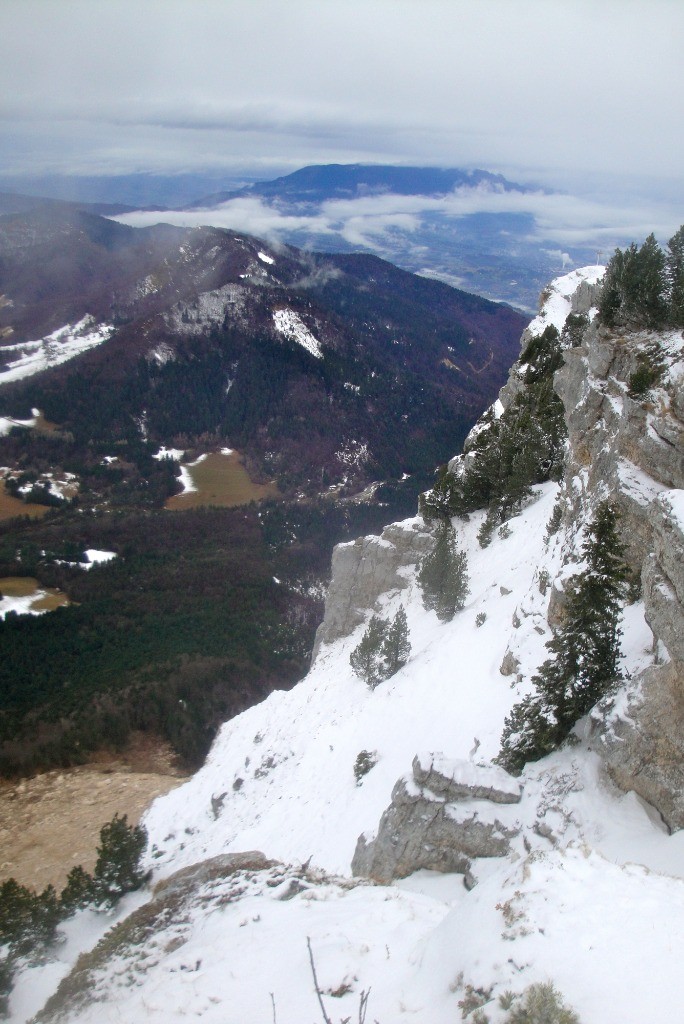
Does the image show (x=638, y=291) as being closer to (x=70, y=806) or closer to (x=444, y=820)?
(x=444, y=820)

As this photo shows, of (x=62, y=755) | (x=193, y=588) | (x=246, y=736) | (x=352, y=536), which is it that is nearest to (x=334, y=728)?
(x=246, y=736)

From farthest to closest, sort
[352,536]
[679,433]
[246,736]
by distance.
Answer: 1. [352,536]
2. [246,736]
3. [679,433]

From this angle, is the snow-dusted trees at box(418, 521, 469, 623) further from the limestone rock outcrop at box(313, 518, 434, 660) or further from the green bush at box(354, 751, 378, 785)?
the green bush at box(354, 751, 378, 785)

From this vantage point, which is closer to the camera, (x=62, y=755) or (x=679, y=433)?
(x=679, y=433)

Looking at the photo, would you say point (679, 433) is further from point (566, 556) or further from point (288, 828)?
point (288, 828)

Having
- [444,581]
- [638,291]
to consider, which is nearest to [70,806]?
[444,581]

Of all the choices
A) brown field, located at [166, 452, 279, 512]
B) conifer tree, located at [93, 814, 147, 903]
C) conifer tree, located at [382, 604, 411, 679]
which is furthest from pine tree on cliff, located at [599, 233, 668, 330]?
brown field, located at [166, 452, 279, 512]

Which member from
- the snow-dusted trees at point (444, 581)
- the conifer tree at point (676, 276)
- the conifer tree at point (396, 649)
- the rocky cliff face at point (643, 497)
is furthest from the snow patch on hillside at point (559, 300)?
the conifer tree at point (396, 649)
